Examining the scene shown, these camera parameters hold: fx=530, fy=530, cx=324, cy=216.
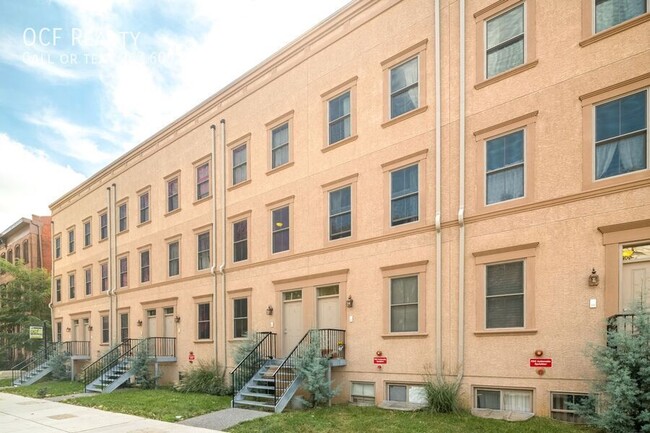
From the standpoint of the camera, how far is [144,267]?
24.5 m

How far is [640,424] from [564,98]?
6.20 meters

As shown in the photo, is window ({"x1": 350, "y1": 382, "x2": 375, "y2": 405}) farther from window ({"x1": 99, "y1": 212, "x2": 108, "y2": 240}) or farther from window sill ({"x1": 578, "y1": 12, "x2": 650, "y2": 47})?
window ({"x1": 99, "y1": 212, "x2": 108, "y2": 240})

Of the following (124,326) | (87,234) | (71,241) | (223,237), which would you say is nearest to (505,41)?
(223,237)

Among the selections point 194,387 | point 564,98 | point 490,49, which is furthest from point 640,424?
point 194,387

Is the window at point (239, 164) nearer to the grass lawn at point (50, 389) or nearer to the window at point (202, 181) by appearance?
the window at point (202, 181)

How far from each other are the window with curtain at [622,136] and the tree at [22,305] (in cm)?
3438

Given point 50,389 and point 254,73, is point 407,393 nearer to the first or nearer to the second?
point 254,73

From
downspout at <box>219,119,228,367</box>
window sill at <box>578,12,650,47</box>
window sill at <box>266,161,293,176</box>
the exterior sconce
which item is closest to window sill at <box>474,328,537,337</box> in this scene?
the exterior sconce

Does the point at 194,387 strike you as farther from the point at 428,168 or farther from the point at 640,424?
the point at 640,424

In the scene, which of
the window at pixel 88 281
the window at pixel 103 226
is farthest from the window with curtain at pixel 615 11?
the window at pixel 88 281

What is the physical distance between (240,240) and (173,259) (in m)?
4.99

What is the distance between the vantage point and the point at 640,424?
876 centimetres

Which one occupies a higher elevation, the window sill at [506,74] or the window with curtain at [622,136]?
the window sill at [506,74]

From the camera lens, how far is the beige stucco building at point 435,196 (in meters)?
10.2
